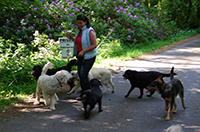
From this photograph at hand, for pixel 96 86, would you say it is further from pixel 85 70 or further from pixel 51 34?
pixel 51 34

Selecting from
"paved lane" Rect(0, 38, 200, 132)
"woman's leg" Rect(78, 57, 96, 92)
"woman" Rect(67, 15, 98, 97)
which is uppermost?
"woman" Rect(67, 15, 98, 97)

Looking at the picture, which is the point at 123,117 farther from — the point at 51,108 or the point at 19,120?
the point at 19,120

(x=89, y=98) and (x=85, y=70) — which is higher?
(x=85, y=70)

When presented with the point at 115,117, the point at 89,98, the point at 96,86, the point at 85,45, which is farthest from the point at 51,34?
the point at 115,117

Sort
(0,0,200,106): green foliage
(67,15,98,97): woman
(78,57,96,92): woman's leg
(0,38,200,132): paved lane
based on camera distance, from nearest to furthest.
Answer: (0,38,200,132): paved lane, (67,15,98,97): woman, (78,57,96,92): woman's leg, (0,0,200,106): green foliage

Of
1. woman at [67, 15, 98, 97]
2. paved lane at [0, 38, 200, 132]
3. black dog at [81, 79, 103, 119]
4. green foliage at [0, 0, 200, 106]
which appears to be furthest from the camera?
green foliage at [0, 0, 200, 106]

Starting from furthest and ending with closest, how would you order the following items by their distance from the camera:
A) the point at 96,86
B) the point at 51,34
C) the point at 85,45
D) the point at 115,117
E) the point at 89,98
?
the point at 51,34, the point at 96,86, the point at 85,45, the point at 115,117, the point at 89,98

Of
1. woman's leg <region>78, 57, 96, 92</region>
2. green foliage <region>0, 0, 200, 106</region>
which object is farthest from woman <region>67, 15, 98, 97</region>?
green foliage <region>0, 0, 200, 106</region>

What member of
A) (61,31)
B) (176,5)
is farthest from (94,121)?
(176,5)

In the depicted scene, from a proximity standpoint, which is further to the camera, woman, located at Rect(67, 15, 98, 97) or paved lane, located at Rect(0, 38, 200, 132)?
woman, located at Rect(67, 15, 98, 97)

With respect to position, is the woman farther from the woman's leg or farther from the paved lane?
the paved lane

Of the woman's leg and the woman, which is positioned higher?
the woman

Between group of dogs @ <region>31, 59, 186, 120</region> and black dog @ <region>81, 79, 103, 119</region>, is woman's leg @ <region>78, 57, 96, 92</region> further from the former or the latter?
black dog @ <region>81, 79, 103, 119</region>

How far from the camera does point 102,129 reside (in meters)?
4.18
